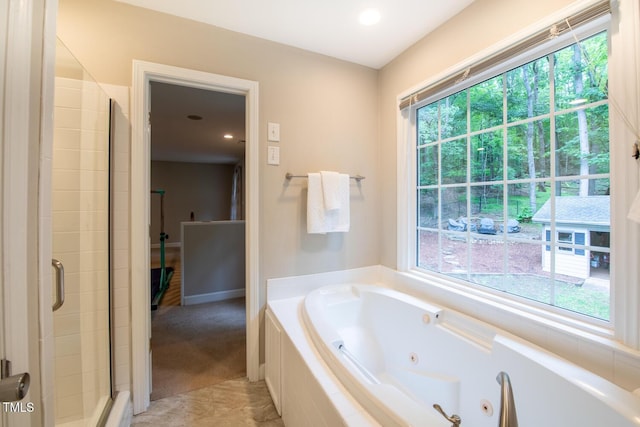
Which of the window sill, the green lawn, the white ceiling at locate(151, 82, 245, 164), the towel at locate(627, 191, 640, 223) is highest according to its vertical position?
the white ceiling at locate(151, 82, 245, 164)

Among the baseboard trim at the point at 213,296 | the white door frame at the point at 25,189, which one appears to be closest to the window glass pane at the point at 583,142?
the white door frame at the point at 25,189

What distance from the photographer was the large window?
116cm

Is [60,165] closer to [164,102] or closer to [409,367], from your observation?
[164,102]

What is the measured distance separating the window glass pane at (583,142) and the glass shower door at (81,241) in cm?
231

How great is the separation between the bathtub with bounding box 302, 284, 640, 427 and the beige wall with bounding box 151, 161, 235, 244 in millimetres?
6194

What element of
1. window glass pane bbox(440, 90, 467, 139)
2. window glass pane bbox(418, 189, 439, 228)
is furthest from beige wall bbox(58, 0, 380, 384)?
window glass pane bbox(440, 90, 467, 139)

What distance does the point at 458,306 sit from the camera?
1609mm

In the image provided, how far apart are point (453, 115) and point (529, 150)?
58cm

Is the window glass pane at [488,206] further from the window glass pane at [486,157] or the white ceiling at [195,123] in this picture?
the white ceiling at [195,123]

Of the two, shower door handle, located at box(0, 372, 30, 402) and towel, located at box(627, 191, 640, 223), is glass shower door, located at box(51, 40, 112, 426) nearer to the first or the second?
shower door handle, located at box(0, 372, 30, 402)

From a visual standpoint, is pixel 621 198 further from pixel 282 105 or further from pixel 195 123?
pixel 195 123

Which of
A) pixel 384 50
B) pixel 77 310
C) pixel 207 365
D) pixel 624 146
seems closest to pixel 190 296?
pixel 207 365

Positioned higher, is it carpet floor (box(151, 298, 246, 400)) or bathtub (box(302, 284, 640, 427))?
bathtub (box(302, 284, 640, 427))

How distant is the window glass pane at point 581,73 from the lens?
114 centimetres
